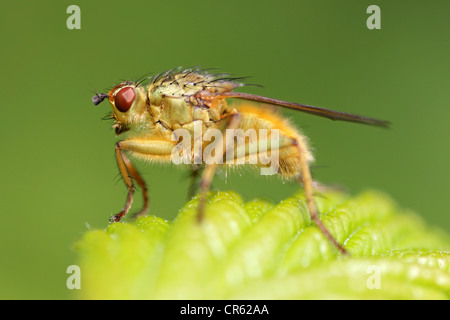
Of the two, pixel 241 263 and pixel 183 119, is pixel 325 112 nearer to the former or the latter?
pixel 183 119

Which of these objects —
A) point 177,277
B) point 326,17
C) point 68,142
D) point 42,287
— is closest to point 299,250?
point 177,277

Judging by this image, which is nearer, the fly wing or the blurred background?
the fly wing

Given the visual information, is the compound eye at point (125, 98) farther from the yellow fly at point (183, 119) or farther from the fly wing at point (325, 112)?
the fly wing at point (325, 112)

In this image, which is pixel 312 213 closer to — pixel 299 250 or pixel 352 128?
pixel 299 250

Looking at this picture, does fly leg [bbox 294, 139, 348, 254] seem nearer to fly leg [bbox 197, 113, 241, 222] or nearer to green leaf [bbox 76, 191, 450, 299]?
green leaf [bbox 76, 191, 450, 299]

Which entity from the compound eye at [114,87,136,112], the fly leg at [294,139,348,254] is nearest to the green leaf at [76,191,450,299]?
the fly leg at [294,139,348,254]
